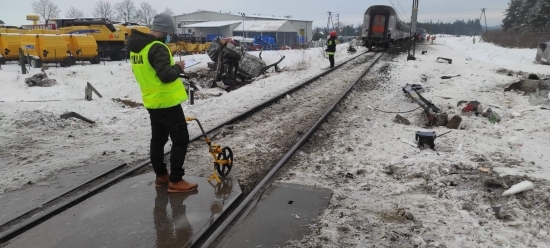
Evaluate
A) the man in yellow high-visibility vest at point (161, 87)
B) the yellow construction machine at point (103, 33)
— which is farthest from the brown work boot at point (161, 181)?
the yellow construction machine at point (103, 33)

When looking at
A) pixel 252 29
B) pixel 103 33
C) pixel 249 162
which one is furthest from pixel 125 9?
pixel 249 162

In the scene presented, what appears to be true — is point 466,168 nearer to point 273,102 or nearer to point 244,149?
point 244,149

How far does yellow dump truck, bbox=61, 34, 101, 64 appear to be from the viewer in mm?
22125

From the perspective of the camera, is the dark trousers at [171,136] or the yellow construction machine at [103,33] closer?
the dark trousers at [171,136]

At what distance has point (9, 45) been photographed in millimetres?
21703

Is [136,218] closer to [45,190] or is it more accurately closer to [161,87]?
[161,87]

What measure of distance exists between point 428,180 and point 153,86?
325 centimetres

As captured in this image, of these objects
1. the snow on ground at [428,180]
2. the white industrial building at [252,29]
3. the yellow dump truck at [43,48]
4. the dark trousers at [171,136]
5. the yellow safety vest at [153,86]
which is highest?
the white industrial building at [252,29]

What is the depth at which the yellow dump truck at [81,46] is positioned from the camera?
871 inches

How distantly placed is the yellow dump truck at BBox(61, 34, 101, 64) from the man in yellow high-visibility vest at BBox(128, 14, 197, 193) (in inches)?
826

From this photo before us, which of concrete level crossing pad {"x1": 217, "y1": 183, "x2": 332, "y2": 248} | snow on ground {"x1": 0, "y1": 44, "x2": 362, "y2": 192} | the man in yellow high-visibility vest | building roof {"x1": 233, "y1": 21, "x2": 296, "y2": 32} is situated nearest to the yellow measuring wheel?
the man in yellow high-visibility vest

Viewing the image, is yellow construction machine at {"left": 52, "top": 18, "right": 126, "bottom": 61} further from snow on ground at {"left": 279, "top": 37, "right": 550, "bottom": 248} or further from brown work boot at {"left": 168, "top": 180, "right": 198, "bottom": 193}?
brown work boot at {"left": 168, "top": 180, "right": 198, "bottom": 193}

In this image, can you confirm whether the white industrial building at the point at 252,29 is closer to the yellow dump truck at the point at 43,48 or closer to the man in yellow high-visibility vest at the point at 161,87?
A: the yellow dump truck at the point at 43,48

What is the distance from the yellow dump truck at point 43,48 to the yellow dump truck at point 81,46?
88 cm
